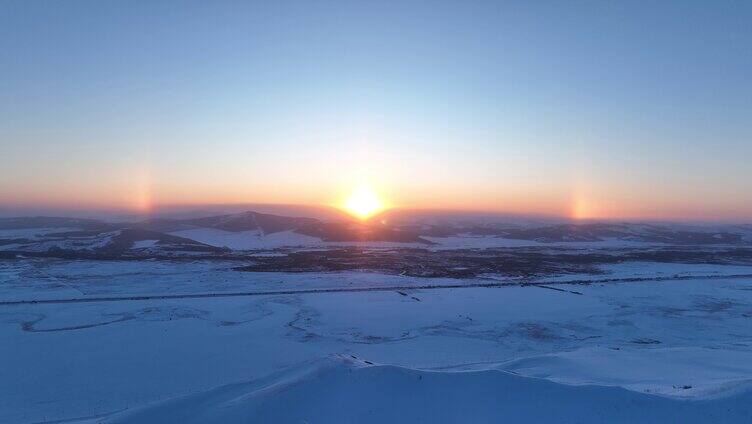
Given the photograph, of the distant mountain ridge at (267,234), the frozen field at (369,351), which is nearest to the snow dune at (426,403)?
the frozen field at (369,351)

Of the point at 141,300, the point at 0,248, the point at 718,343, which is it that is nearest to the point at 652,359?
the point at 718,343

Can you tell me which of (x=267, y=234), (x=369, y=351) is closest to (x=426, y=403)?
(x=369, y=351)

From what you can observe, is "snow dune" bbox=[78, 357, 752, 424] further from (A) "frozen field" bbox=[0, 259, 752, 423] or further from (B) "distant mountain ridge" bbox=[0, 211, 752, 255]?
(B) "distant mountain ridge" bbox=[0, 211, 752, 255]

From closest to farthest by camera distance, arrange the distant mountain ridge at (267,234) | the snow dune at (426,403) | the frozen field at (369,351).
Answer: the snow dune at (426,403)
the frozen field at (369,351)
the distant mountain ridge at (267,234)

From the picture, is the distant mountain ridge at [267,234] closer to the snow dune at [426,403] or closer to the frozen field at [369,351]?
the frozen field at [369,351]

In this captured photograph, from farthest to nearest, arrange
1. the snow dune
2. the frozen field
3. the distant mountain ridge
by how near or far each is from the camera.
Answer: the distant mountain ridge, the frozen field, the snow dune

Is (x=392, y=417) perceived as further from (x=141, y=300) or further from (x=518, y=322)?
(x=141, y=300)

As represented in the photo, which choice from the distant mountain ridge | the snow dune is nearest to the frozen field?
the snow dune
